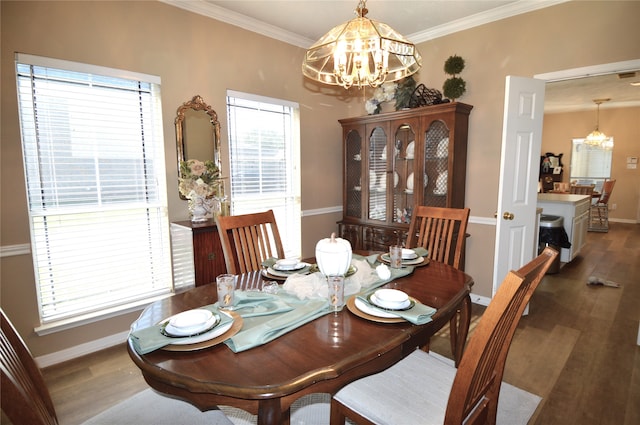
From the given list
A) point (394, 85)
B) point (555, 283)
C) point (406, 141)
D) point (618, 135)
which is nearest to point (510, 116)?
point (406, 141)

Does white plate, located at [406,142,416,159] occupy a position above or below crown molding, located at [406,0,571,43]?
below

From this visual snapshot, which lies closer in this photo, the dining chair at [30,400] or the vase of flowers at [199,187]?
the dining chair at [30,400]

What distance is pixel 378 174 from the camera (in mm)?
3678

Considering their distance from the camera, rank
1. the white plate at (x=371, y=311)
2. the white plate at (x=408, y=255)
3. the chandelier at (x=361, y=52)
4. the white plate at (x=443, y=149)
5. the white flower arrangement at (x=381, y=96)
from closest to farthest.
A: the white plate at (x=371, y=311), the chandelier at (x=361, y=52), the white plate at (x=408, y=255), the white plate at (x=443, y=149), the white flower arrangement at (x=381, y=96)

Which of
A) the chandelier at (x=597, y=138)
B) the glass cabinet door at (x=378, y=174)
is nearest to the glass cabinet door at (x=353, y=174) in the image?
the glass cabinet door at (x=378, y=174)

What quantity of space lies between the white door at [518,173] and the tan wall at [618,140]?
22.1 ft

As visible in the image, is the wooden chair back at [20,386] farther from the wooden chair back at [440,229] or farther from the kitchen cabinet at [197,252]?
the wooden chair back at [440,229]

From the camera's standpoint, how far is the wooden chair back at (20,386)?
70 cm

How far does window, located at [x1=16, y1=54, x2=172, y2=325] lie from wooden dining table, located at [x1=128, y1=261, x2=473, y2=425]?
5.03 feet

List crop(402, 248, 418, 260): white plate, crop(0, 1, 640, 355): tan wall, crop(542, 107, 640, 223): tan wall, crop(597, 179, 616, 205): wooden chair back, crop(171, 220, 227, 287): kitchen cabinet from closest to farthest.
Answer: crop(402, 248, 418, 260): white plate
crop(0, 1, 640, 355): tan wall
crop(171, 220, 227, 287): kitchen cabinet
crop(597, 179, 616, 205): wooden chair back
crop(542, 107, 640, 223): tan wall

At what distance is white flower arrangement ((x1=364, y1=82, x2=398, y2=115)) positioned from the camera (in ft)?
11.7

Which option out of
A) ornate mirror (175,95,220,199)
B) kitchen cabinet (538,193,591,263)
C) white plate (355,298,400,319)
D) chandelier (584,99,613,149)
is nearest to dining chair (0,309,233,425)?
white plate (355,298,400,319)

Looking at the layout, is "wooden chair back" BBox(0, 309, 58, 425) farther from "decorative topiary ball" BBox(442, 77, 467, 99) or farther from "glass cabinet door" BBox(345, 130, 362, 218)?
"decorative topiary ball" BBox(442, 77, 467, 99)

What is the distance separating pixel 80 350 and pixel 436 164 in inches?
131
